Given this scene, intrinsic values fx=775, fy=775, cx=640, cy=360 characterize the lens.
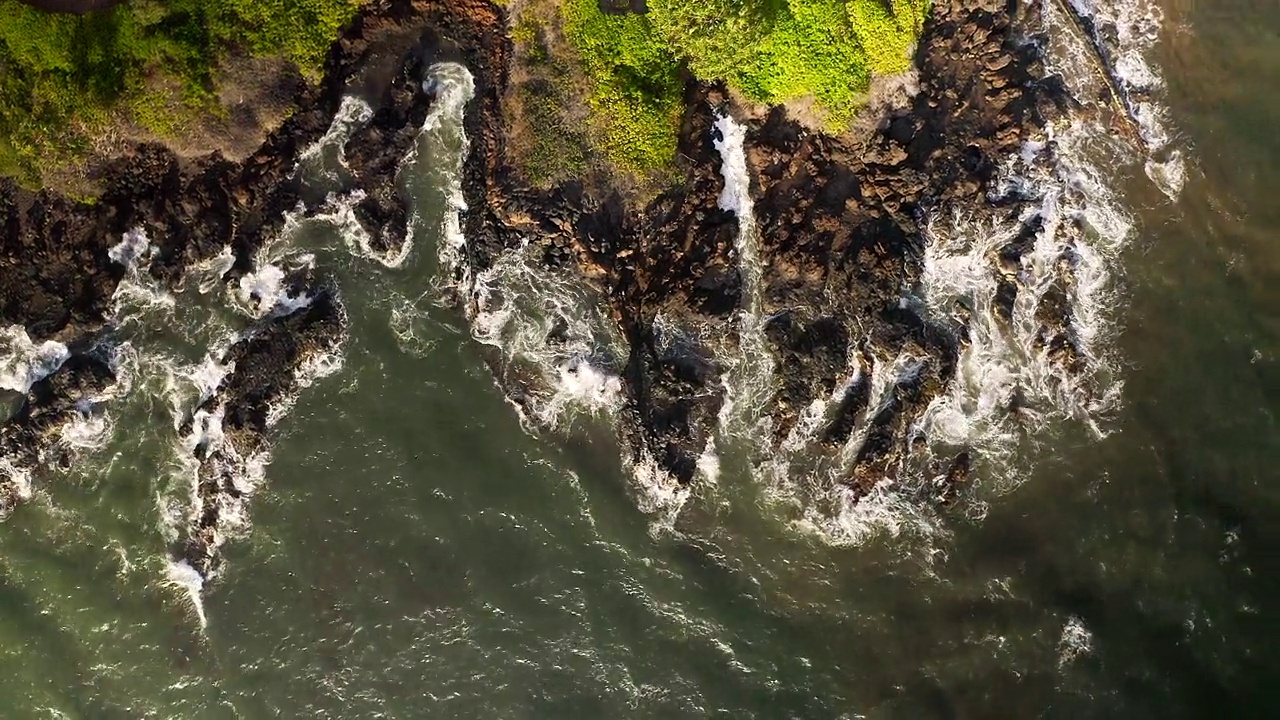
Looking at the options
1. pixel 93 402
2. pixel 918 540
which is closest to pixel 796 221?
pixel 918 540

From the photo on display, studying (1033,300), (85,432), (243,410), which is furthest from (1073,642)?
(85,432)

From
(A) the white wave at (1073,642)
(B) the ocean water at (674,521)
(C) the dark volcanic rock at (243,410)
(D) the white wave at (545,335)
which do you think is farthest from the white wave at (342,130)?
(A) the white wave at (1073,642)

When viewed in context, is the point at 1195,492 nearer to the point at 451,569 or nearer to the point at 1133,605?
the point at 1133,605

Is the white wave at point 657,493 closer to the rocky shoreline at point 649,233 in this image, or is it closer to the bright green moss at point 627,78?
the rocky shoreline at point 649,233

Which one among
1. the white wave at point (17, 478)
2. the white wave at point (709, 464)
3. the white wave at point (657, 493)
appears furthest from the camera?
the white wave at point (709, 464)

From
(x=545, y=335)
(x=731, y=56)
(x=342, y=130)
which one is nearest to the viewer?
(x=731, y=56)

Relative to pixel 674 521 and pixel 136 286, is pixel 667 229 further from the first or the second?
pixel 136 286
